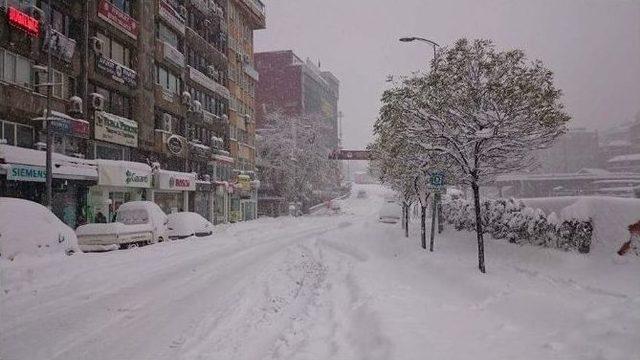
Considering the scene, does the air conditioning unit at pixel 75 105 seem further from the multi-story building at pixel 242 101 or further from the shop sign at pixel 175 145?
the multi-story building at pixel 242 101

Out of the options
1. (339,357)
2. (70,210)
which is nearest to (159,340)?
(339,357)

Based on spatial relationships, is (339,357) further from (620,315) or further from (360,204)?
(360,204)

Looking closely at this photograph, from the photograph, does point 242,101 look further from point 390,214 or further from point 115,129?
point 115,129

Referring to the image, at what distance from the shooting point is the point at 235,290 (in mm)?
10516

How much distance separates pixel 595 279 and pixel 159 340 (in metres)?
11.2

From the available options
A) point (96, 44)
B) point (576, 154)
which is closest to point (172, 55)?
point (96, 44)

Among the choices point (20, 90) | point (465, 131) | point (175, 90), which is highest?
point (175, 90)

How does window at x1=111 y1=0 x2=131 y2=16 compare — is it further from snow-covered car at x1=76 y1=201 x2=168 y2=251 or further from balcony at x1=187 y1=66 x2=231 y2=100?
snow-covered car at x1=76 y1=201 x2=168 y2=251

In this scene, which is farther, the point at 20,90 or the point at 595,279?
the point at 20,90

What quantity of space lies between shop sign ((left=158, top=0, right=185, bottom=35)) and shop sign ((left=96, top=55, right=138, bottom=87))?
6.22m

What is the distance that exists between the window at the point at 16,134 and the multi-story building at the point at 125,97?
1.8 inches

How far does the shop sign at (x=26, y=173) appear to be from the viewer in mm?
18688

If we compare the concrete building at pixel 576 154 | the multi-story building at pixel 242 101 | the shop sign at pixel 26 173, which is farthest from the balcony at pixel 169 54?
the concrete building at pixel 576 154

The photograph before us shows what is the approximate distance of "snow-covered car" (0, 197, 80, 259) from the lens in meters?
12.8
